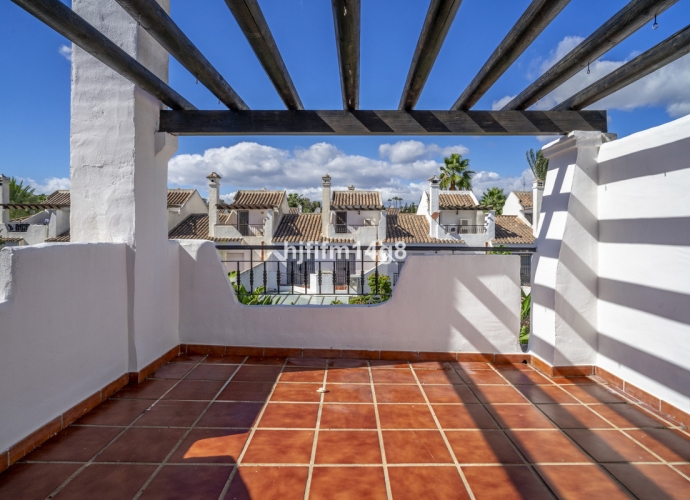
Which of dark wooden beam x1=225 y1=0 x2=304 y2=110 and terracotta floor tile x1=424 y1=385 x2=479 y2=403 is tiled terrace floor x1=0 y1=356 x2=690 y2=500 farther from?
dark wooden beam x1=225 y1=0 x2=304 y2=110

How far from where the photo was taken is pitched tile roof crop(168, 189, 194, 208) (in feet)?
69.1

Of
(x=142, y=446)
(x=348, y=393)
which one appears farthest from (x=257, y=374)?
(x=142, y=446)

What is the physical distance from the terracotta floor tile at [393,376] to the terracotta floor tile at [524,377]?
76 centimetres

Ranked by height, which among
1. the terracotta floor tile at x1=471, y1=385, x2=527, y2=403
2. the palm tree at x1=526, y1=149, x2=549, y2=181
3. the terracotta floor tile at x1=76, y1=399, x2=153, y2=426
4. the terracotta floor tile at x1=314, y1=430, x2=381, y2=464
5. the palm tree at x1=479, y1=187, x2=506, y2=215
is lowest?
the terracotta floor tile at x1=76, y1=399, x2=153, y2=426

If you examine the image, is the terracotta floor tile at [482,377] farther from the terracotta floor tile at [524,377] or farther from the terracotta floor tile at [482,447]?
the terracotta floor tile at [482,447]

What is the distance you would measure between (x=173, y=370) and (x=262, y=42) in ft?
8.24

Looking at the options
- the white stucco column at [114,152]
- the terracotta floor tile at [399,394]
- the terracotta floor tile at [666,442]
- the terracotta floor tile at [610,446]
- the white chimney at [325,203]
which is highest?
the white chimney at [325,203]

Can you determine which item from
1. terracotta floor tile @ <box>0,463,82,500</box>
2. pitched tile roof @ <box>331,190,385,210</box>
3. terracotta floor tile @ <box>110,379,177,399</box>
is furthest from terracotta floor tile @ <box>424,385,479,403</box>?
pitched tile roof @ <box>331,190,385,210</box>

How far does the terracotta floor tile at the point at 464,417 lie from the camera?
206 centimetres

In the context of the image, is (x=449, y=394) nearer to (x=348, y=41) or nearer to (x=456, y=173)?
(x=348, y=41)

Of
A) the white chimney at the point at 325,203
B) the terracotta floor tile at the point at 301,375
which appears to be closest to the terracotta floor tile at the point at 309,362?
the terracotta floor tile at the point at 301,375

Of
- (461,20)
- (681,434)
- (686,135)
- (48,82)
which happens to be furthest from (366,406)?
(48,82)

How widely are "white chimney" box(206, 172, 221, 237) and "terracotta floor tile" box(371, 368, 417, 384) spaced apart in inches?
696

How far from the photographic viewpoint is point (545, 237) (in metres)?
Result: 3.01
